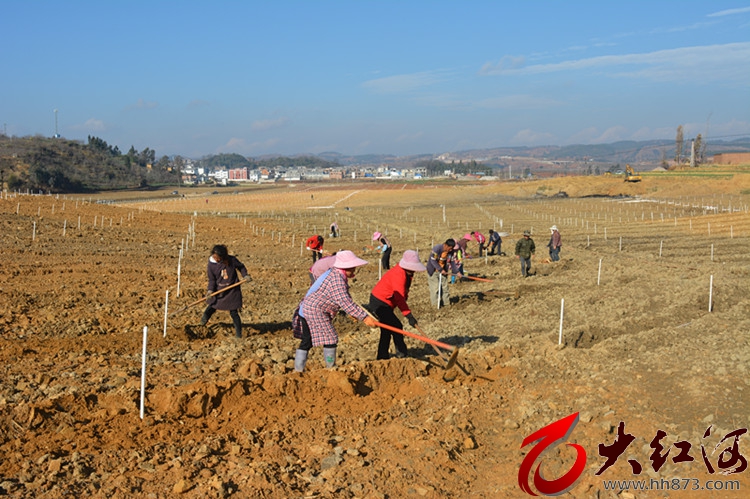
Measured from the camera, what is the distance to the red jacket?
938cm

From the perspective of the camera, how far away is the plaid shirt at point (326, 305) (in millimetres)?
8000

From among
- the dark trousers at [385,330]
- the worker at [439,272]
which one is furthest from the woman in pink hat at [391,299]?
the worker at [439,272]

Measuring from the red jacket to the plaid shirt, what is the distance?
139 cm

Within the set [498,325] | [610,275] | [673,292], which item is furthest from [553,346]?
[610,275]

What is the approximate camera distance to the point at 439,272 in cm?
1402

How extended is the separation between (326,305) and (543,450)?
9.53ft

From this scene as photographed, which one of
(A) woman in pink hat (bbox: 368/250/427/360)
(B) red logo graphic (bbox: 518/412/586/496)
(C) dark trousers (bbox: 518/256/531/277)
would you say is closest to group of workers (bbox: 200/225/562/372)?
(A) woman in pink hat (bbox: 368/250/427/360)

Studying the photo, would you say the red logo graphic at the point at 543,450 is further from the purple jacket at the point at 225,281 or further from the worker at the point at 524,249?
the worker at the point at 524,249

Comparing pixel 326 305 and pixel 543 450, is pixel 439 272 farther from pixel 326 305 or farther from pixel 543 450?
pixel 543 450

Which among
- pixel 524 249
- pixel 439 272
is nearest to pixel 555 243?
pixel 524 249

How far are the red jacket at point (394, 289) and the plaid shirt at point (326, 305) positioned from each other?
1394mm

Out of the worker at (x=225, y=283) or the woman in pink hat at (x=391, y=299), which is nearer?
the woman in pink hat at (x=391, y=299)

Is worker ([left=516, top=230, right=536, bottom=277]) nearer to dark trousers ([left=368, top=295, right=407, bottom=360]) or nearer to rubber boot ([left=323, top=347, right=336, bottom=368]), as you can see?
dark trousers ([left=368, top=295, right=407, bottom=360])

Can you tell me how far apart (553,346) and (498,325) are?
99.6 inches
